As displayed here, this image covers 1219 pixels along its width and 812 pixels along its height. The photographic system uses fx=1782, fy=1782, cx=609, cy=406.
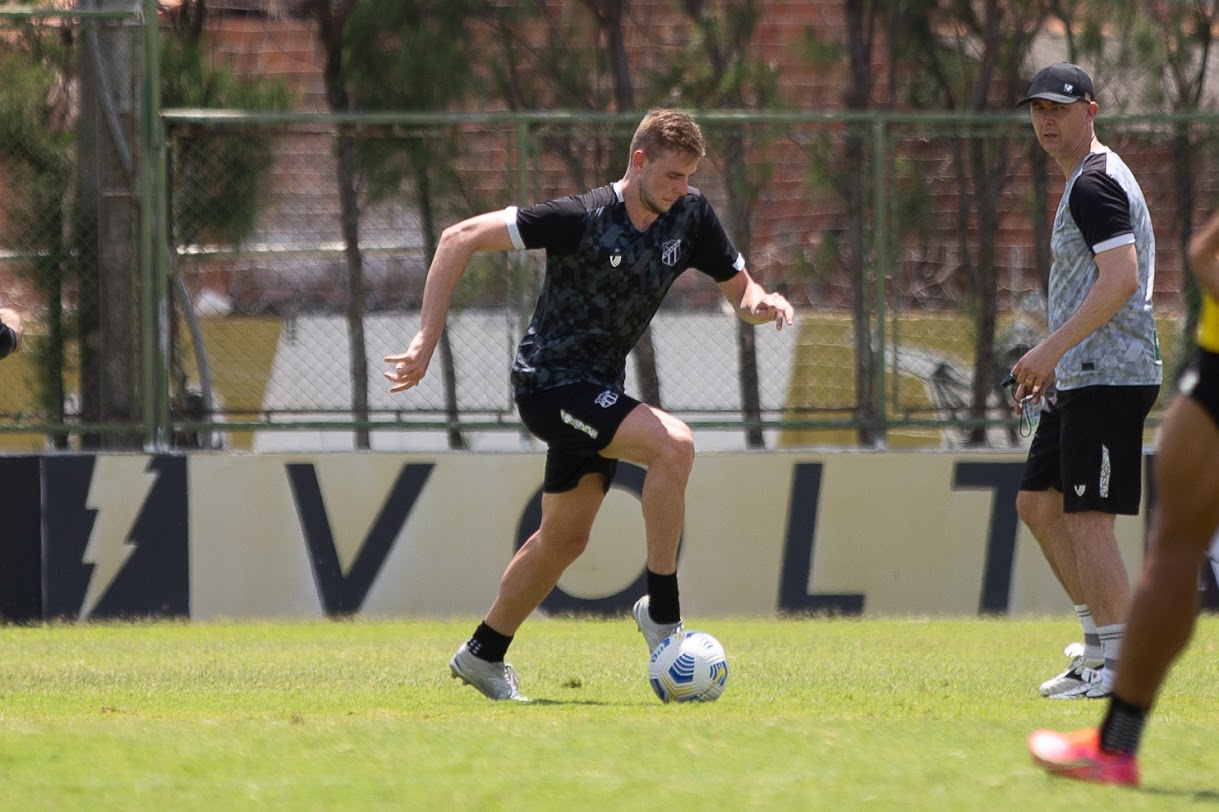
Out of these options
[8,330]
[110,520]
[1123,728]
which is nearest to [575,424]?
[8,330]

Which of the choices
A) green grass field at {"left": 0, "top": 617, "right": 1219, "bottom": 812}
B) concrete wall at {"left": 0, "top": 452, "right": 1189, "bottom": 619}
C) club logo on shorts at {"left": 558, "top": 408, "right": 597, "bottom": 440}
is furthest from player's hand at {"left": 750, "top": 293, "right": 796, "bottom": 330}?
concrete wall at {"left": 0, "top": 452, "right": 1189, "bottom": 619}

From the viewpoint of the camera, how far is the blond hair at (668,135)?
253 inches

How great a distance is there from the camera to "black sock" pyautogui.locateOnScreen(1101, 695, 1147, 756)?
4.20m

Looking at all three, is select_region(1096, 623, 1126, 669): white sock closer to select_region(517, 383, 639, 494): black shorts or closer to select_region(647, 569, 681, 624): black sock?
select_region(647, 569, 681, 624): black sock

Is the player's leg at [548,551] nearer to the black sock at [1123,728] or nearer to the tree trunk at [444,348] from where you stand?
the black sock at [1123,728]

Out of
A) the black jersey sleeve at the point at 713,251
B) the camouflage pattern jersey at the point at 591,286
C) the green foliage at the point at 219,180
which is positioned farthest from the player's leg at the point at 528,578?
the green foliage at the point at 219,180

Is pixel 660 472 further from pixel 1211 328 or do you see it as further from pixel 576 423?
pixel 1211 328

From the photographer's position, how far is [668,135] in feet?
21.1

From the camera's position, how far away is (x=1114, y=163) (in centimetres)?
671

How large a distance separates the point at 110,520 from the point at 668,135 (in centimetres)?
560

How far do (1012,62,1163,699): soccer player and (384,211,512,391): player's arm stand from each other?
77.5 inches

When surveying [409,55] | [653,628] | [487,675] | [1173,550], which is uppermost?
[409,55]

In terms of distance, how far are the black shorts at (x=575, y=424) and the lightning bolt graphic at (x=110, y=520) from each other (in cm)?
476

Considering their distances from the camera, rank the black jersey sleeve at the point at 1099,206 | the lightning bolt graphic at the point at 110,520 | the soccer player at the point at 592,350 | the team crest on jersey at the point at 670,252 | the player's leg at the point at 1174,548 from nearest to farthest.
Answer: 1. the player's leg at the point at 1174,548
2. the soccer player at the point at 592,350
3. the black jersey sleeve at the point at 1099,206
4. the team crest on jersey at the point at 670,252
5. the lightning bolt graphic at the point at 110,520
